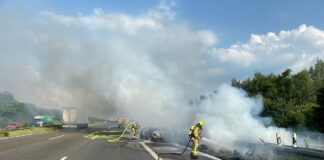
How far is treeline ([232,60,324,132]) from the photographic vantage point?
49703 millimetres

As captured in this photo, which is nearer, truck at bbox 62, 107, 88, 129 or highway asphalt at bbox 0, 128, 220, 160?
highway asphalt at bbox 0, 128, 220, 160

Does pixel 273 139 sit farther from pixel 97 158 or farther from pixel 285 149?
pixel 97 158

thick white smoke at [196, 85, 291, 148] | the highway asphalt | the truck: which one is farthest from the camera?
the truck

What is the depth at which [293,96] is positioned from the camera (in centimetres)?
7319

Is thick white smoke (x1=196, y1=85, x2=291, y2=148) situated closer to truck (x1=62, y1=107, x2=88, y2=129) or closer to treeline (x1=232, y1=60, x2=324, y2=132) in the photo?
treeline (x1=232, y1=60, x2=324, y2=132)

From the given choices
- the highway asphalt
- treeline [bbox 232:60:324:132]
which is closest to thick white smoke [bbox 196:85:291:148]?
the highway asphalt

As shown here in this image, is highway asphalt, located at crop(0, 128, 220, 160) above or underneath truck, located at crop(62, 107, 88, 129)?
underneath

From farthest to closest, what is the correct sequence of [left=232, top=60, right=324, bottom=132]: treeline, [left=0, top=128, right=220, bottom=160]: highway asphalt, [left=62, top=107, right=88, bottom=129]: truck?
1. [left=62, top=107, right=88, bottom=129]: truck
2. [left=232, top=60, right=324, bottom=132]: treeline
3. [left=0, top=128, right=220, bottom=160]: highway asphalt

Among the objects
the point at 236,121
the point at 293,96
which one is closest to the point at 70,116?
the point at 293,96

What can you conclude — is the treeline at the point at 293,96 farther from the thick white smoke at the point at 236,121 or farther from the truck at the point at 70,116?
the truck at the point at 70,116

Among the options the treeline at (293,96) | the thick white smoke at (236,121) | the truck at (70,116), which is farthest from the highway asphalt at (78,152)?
the truck at (70,116)

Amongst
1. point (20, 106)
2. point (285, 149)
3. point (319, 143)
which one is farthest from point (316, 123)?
point (20, 106)

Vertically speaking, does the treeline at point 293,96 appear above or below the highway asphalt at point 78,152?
above

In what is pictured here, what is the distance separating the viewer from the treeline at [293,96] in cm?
4970
